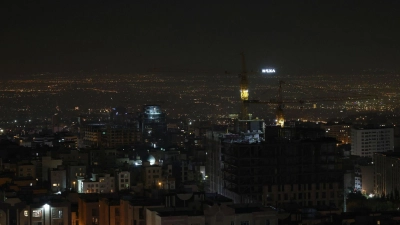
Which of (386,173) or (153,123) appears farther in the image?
(153,123)

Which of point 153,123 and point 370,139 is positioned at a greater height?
point 153,123

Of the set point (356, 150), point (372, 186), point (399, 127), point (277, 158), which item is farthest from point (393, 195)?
point (399, 127)

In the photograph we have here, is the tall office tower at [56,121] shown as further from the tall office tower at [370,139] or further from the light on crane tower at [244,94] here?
the light on crane tower at [244,94]

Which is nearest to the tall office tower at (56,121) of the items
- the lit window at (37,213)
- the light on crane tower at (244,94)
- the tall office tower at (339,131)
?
the tall office tower at (339,131)

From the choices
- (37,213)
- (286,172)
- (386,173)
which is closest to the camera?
(37,213)

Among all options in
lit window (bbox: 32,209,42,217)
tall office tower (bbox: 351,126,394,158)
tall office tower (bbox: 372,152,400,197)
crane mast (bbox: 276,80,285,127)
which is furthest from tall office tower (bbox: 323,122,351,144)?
lit window (bbox: 32,209,42,217)

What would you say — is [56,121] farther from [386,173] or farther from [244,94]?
[386,173]

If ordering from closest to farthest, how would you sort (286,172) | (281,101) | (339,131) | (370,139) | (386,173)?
(286,172) → (386,173) → (281,101) → (370,139) → (339,131)

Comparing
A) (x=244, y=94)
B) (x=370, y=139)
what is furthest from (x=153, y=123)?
(x=244, y=94)
